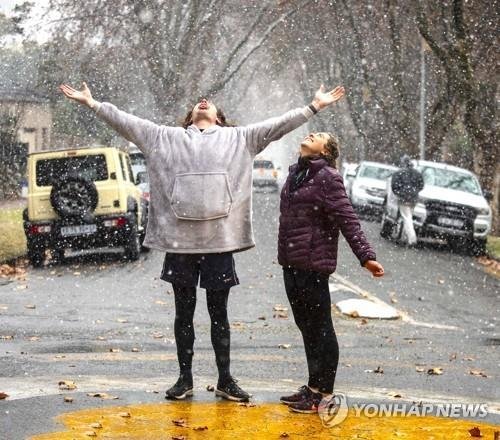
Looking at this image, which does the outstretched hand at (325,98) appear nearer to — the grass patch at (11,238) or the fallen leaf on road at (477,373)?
the fallen leaf on road at (477,373)

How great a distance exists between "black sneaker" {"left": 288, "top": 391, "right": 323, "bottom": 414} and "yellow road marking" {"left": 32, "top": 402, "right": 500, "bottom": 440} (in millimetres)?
64

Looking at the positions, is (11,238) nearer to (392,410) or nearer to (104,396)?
(104,396)

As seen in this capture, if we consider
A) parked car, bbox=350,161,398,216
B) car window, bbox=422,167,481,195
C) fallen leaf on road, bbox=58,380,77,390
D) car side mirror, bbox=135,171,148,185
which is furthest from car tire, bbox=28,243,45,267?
parked car, bbox=350,161,398,216

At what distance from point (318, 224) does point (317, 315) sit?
531 mm

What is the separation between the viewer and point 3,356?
29.4 ft

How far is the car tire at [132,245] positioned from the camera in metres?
Result: 20.4

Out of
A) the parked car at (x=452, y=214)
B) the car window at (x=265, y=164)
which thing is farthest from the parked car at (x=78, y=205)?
the car window at (x=265, y=164)

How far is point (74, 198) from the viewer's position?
1948 centimetres

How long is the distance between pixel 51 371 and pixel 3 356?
1.03m

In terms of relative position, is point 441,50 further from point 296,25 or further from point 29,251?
point 296,25

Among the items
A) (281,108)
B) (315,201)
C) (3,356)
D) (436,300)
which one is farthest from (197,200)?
(281,108)

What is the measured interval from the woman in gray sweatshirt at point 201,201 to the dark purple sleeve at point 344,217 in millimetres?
407

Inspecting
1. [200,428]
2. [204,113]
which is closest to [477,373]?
[204,113]

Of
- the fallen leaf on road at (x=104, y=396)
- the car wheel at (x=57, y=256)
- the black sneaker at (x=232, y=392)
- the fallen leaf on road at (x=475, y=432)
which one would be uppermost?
the black sneaker at (x=232, y=392)
